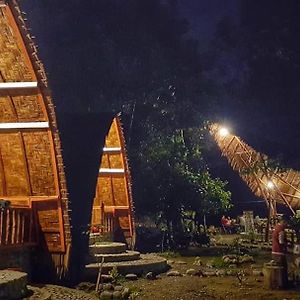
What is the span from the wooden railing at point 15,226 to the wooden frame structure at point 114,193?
19.7ft

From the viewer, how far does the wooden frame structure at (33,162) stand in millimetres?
10680

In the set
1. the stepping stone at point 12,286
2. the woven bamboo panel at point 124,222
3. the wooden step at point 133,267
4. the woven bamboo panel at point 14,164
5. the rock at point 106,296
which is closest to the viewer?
the stepping stone at point 12,286

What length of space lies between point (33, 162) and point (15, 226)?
1865 millimetres

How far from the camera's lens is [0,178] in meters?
12.5

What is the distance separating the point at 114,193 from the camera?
18.0m

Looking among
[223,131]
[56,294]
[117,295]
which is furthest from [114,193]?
[223,131]

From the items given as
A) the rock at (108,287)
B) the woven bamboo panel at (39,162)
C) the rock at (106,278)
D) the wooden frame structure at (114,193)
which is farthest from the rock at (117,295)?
the wooden frame structure at (114,193)

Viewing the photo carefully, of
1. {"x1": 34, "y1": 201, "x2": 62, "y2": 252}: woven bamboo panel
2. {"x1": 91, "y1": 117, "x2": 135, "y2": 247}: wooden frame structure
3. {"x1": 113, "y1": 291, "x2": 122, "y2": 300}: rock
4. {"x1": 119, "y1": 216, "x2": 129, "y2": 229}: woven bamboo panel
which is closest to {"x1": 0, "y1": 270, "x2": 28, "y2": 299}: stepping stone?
{"x1": 113, "y1": 291, "x2": 122, "y2": 300}: rock

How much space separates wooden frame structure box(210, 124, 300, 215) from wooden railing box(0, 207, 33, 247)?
1459cm

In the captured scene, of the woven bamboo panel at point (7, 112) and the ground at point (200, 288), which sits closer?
the ground at point (200, 288)

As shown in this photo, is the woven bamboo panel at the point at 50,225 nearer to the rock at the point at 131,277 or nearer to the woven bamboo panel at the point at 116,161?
the rock at the point at 131,277

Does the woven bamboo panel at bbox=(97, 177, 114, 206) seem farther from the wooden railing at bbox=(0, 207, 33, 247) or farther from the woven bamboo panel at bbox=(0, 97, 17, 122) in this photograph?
the woven bamboo panel at bbox=(0, 97, 17, 122)

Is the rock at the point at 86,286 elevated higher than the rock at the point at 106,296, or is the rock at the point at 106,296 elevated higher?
the rock at the point at 86,286

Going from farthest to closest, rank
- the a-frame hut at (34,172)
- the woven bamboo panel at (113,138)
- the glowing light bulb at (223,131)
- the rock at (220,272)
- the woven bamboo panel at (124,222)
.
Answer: the glowing light bulb at (223,131), the woven bamboo panel at (124,222), the woven bamboo panel at (113,138), the rock at (220,272), the a-frame hut at (34,172)
